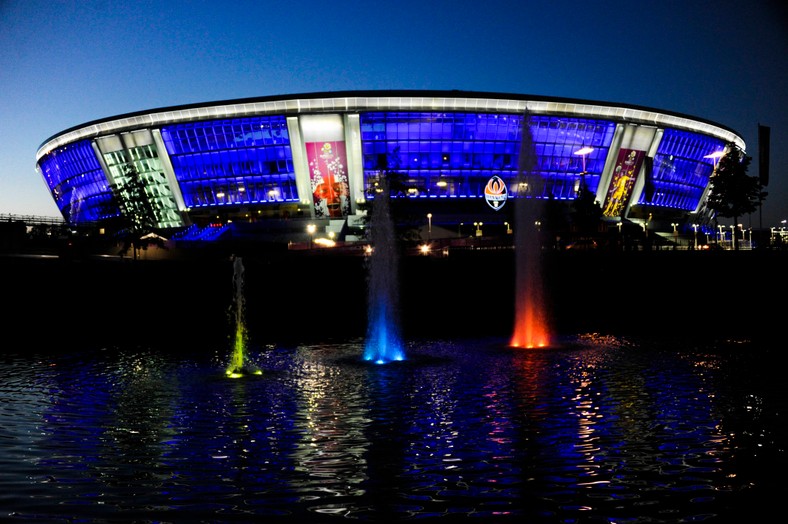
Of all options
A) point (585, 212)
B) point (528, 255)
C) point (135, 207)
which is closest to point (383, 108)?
point (585, 212)

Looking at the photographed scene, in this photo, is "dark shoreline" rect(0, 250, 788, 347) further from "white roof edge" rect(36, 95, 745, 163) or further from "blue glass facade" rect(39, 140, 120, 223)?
"blue glass facade" rect(39, 140, 120, 223)

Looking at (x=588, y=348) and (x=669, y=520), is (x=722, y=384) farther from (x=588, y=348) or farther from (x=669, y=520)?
(x=669, y=520)

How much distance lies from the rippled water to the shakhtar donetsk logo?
67057 mm

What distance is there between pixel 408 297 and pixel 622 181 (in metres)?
61.6

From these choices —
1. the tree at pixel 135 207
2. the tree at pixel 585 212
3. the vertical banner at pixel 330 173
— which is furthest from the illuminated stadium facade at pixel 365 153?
the tree at pixel 135 207

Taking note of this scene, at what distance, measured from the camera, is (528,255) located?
85.5 ft

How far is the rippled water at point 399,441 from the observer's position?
7.48 meters

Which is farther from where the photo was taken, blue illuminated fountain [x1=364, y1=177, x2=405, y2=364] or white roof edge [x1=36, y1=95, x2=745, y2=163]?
white roof edge [x1=36, y1=95, x2=745, y2=163]

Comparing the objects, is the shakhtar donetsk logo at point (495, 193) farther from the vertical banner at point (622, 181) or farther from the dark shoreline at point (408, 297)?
the dark shoreline at point (408, 297)

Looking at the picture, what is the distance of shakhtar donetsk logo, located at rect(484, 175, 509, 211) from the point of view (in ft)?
278

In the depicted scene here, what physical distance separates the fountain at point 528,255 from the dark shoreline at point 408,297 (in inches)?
56.6

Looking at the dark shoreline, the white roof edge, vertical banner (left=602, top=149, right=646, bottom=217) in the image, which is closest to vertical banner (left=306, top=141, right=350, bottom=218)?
the white roof edge

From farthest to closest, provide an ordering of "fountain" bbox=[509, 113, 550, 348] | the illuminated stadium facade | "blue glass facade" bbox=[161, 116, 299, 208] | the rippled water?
"blue glass facade" bbox=[161, 116, 299, 208] < the illuminated stadium facade < "fountain" bbox=[509, 113, 550, 348] < the rippled water

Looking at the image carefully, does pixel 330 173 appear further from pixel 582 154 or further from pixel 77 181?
pixel 77 181
